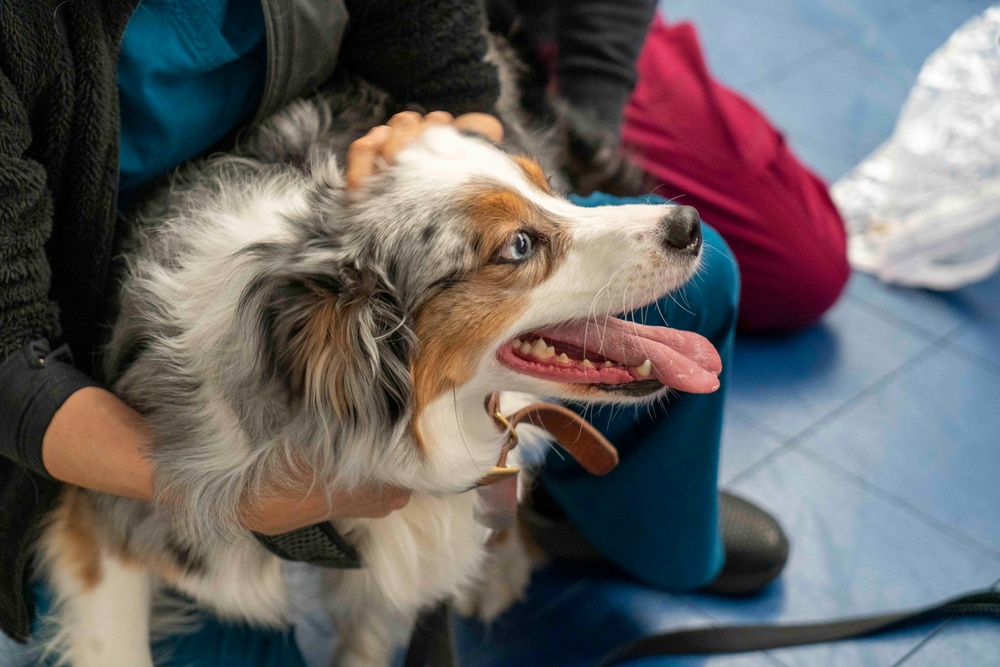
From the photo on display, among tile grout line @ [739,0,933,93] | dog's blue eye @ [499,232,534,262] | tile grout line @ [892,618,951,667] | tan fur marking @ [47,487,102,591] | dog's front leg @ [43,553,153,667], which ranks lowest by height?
tile grout line @ [892,618,951,667]

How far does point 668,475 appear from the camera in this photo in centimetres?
139

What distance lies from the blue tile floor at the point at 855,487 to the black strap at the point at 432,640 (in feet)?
0.64

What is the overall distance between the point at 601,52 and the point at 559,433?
102 centimetres

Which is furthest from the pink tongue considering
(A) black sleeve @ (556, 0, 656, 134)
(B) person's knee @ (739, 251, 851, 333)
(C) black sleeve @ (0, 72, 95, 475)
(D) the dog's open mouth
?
(B) person's knee @ (739, 251, 851, 333)

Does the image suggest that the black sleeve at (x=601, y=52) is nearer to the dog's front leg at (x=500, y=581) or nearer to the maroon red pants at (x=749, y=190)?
the maroon red pants at (x=749, y=190)

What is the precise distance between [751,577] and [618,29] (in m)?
1.23

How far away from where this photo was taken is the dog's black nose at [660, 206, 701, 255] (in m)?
1.05

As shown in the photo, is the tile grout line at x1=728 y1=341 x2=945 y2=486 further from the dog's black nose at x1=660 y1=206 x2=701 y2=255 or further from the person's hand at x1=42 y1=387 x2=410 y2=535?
the person's hand at x1=42 y1=387 x2=410 y2=535

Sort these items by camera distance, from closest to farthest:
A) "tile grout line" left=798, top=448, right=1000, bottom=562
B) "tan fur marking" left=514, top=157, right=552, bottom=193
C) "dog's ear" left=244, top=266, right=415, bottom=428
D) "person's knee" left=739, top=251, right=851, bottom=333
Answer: "dog's ear" left=244, top=266, right=415, bottom=428, "tan fur marking" left=514, top=157, right=552, bottom=193, "tile grout line" left=798, top=448, right=1000, bottom=562, "person's knee" left=739, top=251, right=851, bottom=333

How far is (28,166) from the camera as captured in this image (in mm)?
996

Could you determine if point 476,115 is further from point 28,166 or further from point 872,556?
point 872,556

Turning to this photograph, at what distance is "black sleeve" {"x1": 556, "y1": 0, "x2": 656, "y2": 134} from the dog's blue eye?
0.93 m

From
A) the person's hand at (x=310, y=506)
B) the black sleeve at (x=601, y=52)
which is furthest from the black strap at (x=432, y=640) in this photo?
the black sleeve at (x=601, y=52)

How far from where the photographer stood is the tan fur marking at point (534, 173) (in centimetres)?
112
